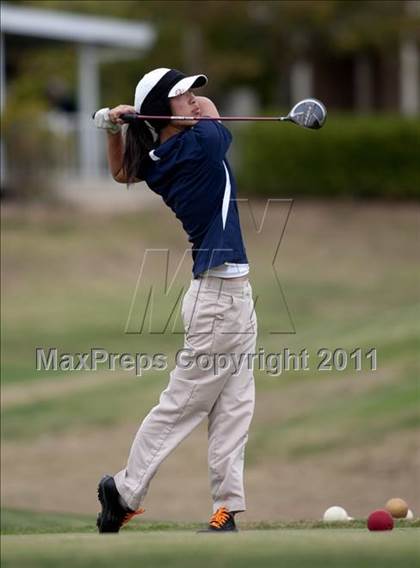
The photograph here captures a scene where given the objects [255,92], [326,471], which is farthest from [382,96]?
[326,471]

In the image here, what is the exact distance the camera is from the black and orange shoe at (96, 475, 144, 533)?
681 centimetres

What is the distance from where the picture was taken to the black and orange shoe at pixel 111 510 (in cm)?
681

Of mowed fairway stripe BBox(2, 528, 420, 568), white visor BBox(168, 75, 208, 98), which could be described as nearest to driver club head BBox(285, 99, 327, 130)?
white visor BBox(168, 75, 208, 98)

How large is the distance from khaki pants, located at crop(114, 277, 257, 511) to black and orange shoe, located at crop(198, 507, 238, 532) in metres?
0.05

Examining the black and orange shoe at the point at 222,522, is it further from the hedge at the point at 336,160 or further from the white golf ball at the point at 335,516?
the hedge at the point at 336,160

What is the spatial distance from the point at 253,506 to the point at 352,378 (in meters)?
4.84

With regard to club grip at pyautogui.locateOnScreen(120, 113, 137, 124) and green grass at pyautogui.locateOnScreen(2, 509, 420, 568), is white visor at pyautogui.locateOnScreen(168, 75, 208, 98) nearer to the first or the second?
club grip at pyautogui.locateOnScreen(120, 113, 137, 124)

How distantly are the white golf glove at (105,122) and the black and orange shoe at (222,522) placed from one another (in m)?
2.01

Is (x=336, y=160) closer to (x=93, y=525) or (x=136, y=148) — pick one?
(x=93, y=525)

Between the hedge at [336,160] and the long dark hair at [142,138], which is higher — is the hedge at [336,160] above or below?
below

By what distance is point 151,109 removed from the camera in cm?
684

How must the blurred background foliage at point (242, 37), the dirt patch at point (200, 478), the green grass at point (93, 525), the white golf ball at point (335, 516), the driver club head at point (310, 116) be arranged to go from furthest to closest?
1. the blurred background foliage at point (242, 37)
2. the dirt patch at point (200, 478)
3. the white golf ball at point (335, 516)
4. the green grass at point (93, 525)
5. the driver club head at point (310, 116)

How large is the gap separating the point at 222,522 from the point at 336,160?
24.0 metres

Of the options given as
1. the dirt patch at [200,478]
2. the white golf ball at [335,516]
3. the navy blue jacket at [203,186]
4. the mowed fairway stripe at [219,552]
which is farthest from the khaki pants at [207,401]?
the dirt patch at [200,478]
